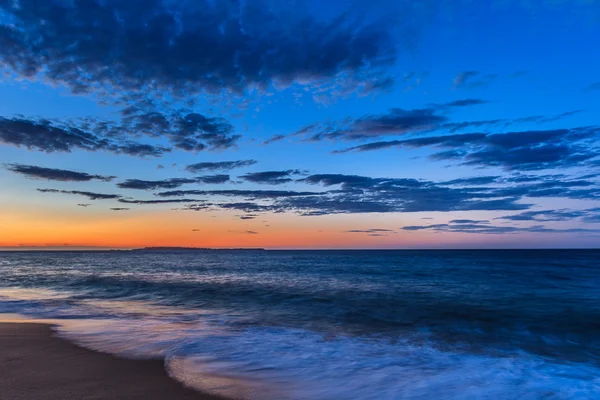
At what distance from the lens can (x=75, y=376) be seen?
6.76 m

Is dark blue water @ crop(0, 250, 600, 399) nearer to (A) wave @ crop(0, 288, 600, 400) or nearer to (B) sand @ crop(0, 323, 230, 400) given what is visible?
(A) wave @ crop(0, 288, 600, 400)

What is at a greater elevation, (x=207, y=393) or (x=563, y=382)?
(x=207, y=393)

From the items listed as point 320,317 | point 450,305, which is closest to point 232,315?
point 320,317

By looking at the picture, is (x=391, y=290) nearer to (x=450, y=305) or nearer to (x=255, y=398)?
(x=450, y=305)

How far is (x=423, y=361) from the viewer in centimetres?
899

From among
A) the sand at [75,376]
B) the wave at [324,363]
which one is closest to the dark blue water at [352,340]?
the wave at [324,363]

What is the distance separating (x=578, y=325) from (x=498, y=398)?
1050 cm

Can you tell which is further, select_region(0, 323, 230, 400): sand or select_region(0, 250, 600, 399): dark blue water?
select_region(0, 250, 600, 399): dark blue water

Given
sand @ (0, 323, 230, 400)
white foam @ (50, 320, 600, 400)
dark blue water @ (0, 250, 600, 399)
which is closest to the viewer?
sand @ (0, 323, 230, 400)

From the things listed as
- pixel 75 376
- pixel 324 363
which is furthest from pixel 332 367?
pixel 75 376

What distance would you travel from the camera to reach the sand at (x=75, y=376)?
591cm

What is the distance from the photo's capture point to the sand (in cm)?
591

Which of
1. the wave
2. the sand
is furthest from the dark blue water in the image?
the sand

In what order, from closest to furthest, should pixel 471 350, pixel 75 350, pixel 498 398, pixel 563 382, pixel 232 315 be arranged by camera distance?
pixel 498 398
pixel 563 382
pixel 75 350
pixel 471 350
pixel 232 315
